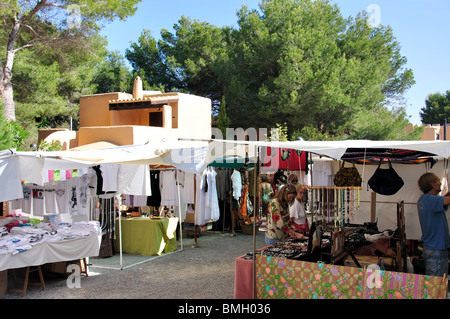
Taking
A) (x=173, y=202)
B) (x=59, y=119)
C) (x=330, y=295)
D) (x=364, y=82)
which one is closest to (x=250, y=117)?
(x=364, y=82)

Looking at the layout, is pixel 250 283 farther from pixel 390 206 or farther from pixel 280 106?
pixel 280 106

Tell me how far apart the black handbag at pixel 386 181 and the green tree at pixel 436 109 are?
31.9 metres

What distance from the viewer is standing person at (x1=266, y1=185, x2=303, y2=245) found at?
4.80m

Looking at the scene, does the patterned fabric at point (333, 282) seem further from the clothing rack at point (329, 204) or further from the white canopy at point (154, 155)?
the clothing rack at point (329, 204)

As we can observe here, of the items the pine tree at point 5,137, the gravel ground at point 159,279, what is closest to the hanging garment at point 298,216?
the gravel ground at point 159,279

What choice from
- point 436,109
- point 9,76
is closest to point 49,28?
point 9,76

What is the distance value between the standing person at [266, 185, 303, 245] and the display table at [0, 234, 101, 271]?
2687 millimetres

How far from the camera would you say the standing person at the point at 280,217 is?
4.80 m

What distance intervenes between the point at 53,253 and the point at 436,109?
37.7 meters

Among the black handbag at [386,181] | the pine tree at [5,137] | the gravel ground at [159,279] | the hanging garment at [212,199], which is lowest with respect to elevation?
the gravel ground at [159,279]

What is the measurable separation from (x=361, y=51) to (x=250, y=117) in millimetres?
6424

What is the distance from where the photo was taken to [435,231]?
3.87 m

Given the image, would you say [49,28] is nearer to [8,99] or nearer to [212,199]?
[8,99]

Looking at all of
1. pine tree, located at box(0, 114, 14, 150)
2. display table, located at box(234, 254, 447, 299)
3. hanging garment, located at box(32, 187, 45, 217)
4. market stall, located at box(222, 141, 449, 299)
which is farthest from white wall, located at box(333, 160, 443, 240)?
pine tree, located at box(0, 114, 14, 150)
